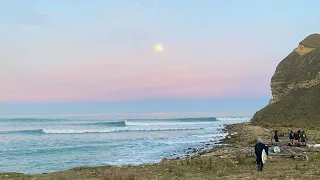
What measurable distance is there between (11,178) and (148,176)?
6107 millimetres

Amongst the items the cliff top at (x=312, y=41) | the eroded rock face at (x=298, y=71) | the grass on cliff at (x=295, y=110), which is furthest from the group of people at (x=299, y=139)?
the cliff top at (x=312, y=41)

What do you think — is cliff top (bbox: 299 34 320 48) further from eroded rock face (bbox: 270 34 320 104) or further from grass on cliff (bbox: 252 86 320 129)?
grass on cliff (bbox: 252 86 320 129)

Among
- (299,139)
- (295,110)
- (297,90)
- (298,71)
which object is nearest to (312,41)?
(298,71)

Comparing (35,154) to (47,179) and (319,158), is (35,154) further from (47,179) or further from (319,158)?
(319,158)

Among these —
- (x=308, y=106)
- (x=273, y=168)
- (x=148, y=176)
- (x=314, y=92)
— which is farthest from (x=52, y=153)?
(x=314, y=92)

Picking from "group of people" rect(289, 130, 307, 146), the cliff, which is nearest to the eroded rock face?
the cliff

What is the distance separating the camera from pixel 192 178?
1270 cm

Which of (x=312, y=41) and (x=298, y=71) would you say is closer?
(x=298, y=71)

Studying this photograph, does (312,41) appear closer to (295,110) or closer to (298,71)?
(298,71)

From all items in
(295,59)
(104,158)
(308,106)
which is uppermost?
(295,59)

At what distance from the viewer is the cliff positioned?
5603cm

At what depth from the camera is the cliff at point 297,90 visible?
56034mm

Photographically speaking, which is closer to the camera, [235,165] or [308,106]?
[235,165]

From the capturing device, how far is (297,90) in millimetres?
65250
